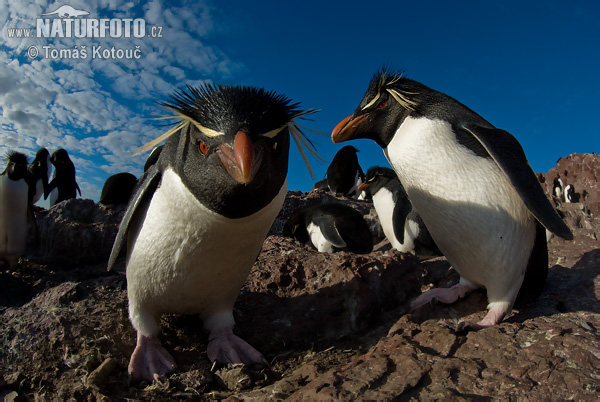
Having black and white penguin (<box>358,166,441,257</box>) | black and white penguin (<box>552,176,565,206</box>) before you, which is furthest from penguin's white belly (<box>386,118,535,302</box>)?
black and white penguin (<box>552,176,565,206</box>)

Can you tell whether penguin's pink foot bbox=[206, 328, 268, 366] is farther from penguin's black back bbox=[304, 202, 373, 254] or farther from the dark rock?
penguin's black back bbox=[304, 202, 373, 254]

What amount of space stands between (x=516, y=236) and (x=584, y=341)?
70cm

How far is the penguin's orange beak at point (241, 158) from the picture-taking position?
1.78m

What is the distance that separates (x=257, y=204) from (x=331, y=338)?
1150mm

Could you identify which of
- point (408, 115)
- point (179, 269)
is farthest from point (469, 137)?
point (179, 269)

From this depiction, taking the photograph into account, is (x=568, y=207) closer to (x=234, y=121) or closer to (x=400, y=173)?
(x=400, y=173)

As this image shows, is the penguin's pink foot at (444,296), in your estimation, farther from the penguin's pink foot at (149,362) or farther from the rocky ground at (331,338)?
the penguin's pink foot at (149,362)

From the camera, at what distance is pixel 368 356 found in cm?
188

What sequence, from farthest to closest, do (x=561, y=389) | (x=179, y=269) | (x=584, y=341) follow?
(x=179, y=269) → (x=584, y=341) → (x=561, y=389)

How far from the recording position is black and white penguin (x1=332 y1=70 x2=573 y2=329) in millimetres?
2420

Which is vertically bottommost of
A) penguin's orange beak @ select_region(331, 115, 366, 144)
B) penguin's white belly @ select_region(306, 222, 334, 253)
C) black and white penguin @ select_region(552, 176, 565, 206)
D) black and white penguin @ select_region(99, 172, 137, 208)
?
penguin's white belly @ select_region(306, 222, 334, 253)

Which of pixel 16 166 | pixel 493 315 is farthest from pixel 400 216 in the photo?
pixel 16 166

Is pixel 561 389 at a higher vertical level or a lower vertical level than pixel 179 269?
lower

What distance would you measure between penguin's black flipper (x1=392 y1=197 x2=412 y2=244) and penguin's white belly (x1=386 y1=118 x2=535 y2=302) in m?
3.56
